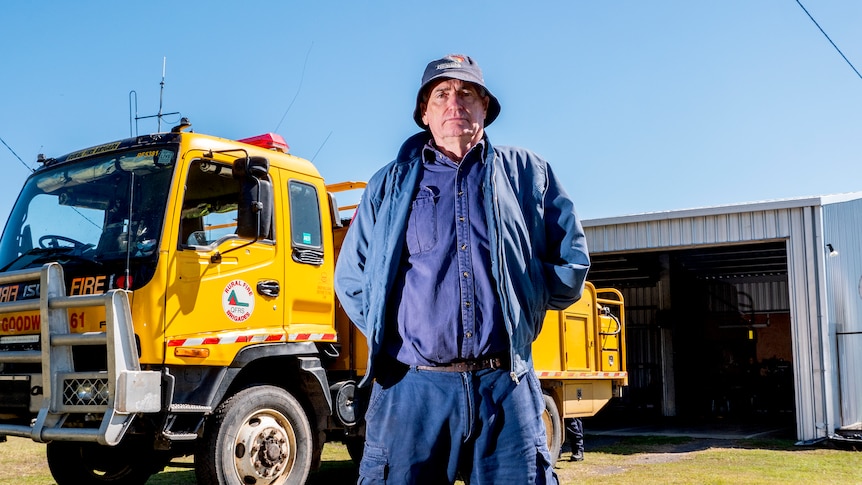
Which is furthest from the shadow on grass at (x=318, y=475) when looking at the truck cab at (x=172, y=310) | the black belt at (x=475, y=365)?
the black belt at (x=475, y=365)

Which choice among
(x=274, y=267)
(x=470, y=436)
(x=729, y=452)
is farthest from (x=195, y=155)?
(x=729, y=452)

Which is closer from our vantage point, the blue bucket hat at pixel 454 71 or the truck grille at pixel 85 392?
the blue bucket hat at pixel 454 71

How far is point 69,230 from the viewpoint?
664cm

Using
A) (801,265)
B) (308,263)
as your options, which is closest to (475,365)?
(308,263)

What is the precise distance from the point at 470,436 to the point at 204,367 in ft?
13.8

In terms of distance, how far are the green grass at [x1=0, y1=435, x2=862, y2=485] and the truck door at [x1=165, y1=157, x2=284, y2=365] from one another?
243 centimetres

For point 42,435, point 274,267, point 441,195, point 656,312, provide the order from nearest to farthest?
point 441,195
point 42,435
point 274,267
point 656,312

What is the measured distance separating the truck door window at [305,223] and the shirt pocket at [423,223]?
4384 millimetres

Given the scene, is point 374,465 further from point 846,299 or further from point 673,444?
point 846,299

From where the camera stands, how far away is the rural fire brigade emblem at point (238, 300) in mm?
6668

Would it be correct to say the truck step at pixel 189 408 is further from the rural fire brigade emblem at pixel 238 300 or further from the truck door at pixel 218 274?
the rural fire brigade emblem at pixel 238 300

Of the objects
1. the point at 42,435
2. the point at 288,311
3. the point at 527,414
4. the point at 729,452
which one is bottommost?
the point at 729,452

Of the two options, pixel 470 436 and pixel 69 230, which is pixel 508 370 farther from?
pixel 69 230

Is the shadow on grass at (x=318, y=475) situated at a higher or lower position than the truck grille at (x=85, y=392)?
lower
